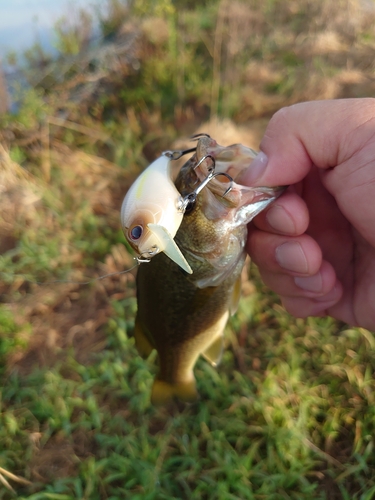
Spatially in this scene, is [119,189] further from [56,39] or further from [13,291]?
[56,39]

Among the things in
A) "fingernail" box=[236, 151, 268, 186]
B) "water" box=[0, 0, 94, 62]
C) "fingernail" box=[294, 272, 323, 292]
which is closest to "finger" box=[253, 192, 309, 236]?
"fingernail" box=[236, 151, 268, 186]

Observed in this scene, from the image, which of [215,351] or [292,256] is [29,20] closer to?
[215,351]

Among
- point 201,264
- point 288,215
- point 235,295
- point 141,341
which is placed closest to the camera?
point 201,264

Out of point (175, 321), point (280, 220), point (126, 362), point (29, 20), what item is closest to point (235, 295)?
point (175, 321)

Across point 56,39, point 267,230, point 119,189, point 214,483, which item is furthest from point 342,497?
point 56,39

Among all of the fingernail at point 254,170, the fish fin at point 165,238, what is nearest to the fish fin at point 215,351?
the fingernail at point 254,170

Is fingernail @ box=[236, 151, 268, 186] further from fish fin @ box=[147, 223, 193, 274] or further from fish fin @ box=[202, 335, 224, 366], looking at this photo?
fish fin @ box=[202, 335, 224, 366]
